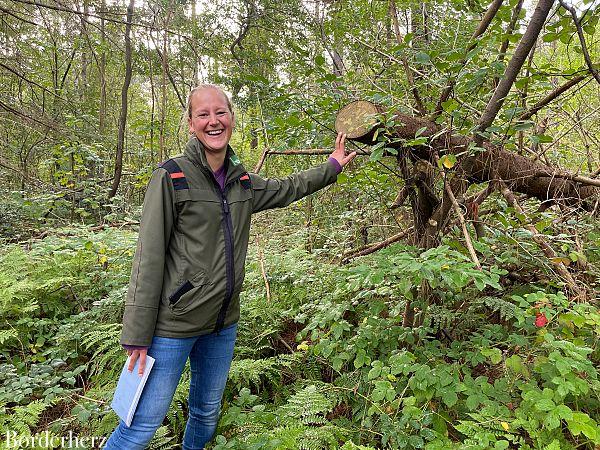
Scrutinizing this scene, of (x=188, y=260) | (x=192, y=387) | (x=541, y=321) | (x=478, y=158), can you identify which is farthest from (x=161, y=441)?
(x=478, y=158)

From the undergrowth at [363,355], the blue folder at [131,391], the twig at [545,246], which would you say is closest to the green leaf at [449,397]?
the undergrowth at [363,355]

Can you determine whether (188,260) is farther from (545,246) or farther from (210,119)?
(545,246)

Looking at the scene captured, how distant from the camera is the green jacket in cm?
192

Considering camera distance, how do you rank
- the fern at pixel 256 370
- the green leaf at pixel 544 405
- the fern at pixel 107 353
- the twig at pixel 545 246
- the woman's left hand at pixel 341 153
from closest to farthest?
the green leaf at pixel 544 405 → the twig at pixel 545 246 → the woman's left hand at pixel 341 153 → the fern at pixel 256 370 → the fern at pixel 107 353

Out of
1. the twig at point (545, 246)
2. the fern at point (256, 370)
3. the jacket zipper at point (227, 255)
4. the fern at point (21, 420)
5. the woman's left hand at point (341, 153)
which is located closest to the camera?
the jacket zipper at point (227, 255)

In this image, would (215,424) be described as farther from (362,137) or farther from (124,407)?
(362,137)

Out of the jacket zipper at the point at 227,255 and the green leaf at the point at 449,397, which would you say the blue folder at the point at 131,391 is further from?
the green leaf at the point at 449,397

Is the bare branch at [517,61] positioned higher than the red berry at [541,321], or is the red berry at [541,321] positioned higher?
the bare branch at [517,61]

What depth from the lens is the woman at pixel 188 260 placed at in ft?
6.33

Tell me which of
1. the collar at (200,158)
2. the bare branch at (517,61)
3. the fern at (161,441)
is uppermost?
the bare branch at (517,61)

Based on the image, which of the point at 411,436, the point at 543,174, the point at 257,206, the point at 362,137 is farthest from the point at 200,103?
the point at 543,174

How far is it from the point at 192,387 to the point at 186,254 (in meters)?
1.00

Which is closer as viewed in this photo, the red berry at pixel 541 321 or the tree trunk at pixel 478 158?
the red berry at pixel 541 321

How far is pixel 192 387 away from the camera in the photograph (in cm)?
245
